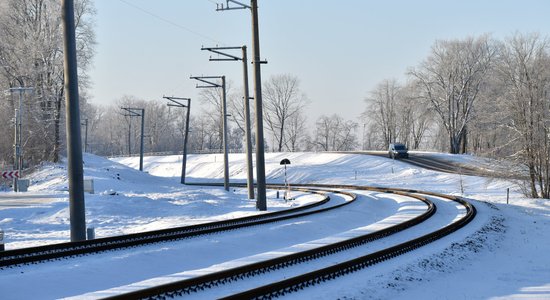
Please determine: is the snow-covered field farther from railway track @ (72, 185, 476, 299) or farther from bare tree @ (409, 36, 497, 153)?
bare tree @ (409, 36, 497, 153)

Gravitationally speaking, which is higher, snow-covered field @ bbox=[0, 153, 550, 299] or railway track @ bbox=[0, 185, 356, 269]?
railway track @ bbox=[0, 185, 356, 269]

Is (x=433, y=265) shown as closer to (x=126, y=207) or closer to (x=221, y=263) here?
(x=221, y=263)

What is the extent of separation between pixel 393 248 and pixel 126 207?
1448 centimetres

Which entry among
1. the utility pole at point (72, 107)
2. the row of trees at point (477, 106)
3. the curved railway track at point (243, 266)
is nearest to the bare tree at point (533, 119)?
the row of trees at point (477, 106)

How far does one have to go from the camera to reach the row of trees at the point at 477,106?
112ft

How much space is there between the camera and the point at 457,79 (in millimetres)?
77250

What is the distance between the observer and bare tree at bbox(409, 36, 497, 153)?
76.6 metres

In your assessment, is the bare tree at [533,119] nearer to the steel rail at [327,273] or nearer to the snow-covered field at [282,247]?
the snow-covered field at [282,247]

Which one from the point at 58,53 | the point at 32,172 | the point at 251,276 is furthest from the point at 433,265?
the point at 58,53

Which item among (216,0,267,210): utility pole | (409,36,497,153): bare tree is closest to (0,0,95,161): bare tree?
(216,0,267,210): utility pole

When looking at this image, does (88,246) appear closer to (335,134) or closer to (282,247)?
(282,247)

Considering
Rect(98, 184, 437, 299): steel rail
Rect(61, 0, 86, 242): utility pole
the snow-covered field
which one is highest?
Rect(61, 0, 86, 242): utility pole

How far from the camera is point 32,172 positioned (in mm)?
48656

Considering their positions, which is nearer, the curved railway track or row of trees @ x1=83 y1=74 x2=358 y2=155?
the curved railway track
